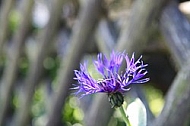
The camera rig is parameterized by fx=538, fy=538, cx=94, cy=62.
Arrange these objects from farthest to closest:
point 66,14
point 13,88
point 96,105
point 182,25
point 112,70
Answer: point 13,88 → point 66,14 → point 96,105 → point 182,25 → point 112,70

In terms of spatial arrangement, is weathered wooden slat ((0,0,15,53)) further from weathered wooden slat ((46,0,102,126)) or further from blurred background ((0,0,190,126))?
weathered wooden slat ((46,0,102,126))

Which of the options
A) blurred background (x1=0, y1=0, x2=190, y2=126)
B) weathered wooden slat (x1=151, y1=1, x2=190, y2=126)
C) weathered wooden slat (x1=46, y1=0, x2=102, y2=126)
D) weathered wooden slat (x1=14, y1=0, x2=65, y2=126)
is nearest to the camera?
weathered wooden slat (x1=151, y1=1, x2=190, y2=126)

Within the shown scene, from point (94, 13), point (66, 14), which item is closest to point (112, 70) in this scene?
point (94, 13)

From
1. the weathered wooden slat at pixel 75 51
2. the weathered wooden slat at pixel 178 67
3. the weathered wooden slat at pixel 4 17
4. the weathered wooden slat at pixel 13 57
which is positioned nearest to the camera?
the weathered wooden slat at pixel 178 67

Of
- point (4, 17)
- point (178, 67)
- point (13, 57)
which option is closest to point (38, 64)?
point (13, 57)

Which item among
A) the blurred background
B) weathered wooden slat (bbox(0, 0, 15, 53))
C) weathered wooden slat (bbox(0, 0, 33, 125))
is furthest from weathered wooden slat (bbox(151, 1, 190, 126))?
weathered wooden slat (bbox(0, 0, 15, 53))

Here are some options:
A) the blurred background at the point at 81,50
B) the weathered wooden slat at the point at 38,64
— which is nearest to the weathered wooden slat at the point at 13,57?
the blurred background at the point at 81,50

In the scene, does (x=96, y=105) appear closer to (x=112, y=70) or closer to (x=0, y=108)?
(x=112, y=70)

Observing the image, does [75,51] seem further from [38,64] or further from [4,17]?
[4,17]

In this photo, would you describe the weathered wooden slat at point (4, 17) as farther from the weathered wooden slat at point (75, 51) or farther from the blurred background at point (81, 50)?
the weathered wooden slat at point (75, 51)
